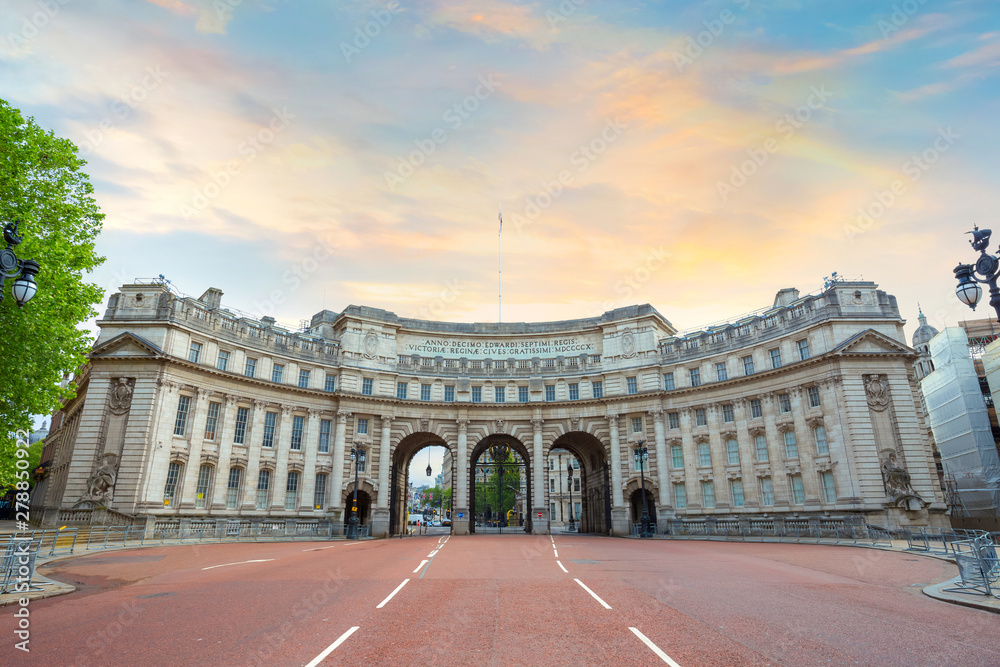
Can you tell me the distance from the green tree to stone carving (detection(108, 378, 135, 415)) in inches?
754

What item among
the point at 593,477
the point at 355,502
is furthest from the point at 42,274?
the point at 593,477

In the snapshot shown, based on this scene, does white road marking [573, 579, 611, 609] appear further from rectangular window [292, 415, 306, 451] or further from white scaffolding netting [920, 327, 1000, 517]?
white scaffolding netting [920, 327, 1000, 517]

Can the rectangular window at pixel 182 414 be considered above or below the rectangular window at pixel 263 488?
above

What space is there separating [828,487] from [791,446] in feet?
12.4

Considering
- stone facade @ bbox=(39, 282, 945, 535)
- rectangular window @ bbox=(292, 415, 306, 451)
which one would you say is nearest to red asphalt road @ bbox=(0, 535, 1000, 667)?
stone facade @ bbox=(39, 282, 945, 535)

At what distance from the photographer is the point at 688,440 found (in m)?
A: 47.3

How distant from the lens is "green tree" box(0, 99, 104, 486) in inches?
705

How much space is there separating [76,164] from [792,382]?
45.0 meters

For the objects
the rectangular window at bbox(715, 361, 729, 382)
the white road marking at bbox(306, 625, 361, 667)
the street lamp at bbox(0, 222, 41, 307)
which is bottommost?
the white road marking at bbox(306, 625, 361, 667)

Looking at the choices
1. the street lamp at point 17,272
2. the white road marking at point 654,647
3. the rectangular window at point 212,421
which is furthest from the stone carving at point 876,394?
the rectangular window at point 212,421

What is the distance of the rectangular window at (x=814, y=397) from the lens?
135 ft

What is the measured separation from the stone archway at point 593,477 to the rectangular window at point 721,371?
1201 centimetres

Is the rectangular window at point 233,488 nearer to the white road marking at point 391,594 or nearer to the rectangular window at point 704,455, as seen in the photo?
the white road marking at point 391,594

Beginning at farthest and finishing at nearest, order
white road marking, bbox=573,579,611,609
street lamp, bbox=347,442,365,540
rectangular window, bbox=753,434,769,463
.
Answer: street lamp, bbox=347,442,365,540
rectangular window, bbox=753,434,769,463
white road marking, bbox=573,579,611,609
